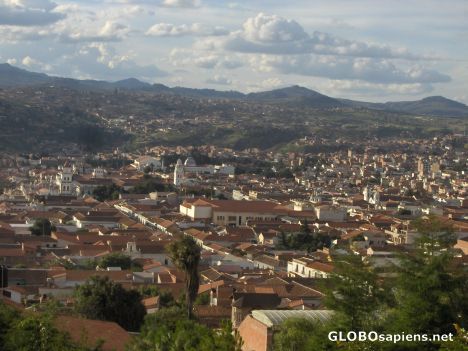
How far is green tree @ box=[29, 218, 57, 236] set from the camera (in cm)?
5347

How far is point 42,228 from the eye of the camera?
→ 53.9 meters

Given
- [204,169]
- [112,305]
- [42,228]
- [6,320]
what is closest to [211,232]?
[42,228]

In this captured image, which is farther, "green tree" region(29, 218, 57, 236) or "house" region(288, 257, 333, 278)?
"green tree" region(29, 218, 57, 236)

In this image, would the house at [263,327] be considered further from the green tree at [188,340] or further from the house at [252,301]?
the house at [252,301]

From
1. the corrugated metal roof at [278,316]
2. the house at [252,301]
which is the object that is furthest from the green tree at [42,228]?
the corrugated metal roof at [278,316]

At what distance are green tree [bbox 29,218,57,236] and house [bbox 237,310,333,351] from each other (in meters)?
35.9

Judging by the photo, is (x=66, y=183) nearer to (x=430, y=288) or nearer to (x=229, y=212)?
(x=229, y=212)

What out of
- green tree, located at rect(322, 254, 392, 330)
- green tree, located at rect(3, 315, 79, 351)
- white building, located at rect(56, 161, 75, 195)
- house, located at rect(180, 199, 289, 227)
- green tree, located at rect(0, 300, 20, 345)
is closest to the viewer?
green tree, located at rect(3, 315, 79, 351)

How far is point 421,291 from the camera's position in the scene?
48.9 feet

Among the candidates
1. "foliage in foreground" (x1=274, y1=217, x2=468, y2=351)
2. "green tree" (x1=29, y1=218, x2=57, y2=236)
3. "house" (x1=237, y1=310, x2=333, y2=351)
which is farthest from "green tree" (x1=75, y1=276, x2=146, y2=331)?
"green tree" (x1=29, y1=218, x2=57, y2=236)

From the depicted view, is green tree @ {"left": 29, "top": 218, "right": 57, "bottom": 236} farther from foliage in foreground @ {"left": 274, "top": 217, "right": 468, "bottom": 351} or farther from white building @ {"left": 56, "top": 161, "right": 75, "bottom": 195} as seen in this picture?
foliage in foreground @ {"left": 274, "top": 217, "right": 468, "bottom": 351}

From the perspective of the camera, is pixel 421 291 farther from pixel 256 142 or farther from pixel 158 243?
pixel 256 142

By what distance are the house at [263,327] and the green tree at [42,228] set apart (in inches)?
1412

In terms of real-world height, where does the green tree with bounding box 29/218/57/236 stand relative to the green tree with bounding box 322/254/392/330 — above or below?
below
